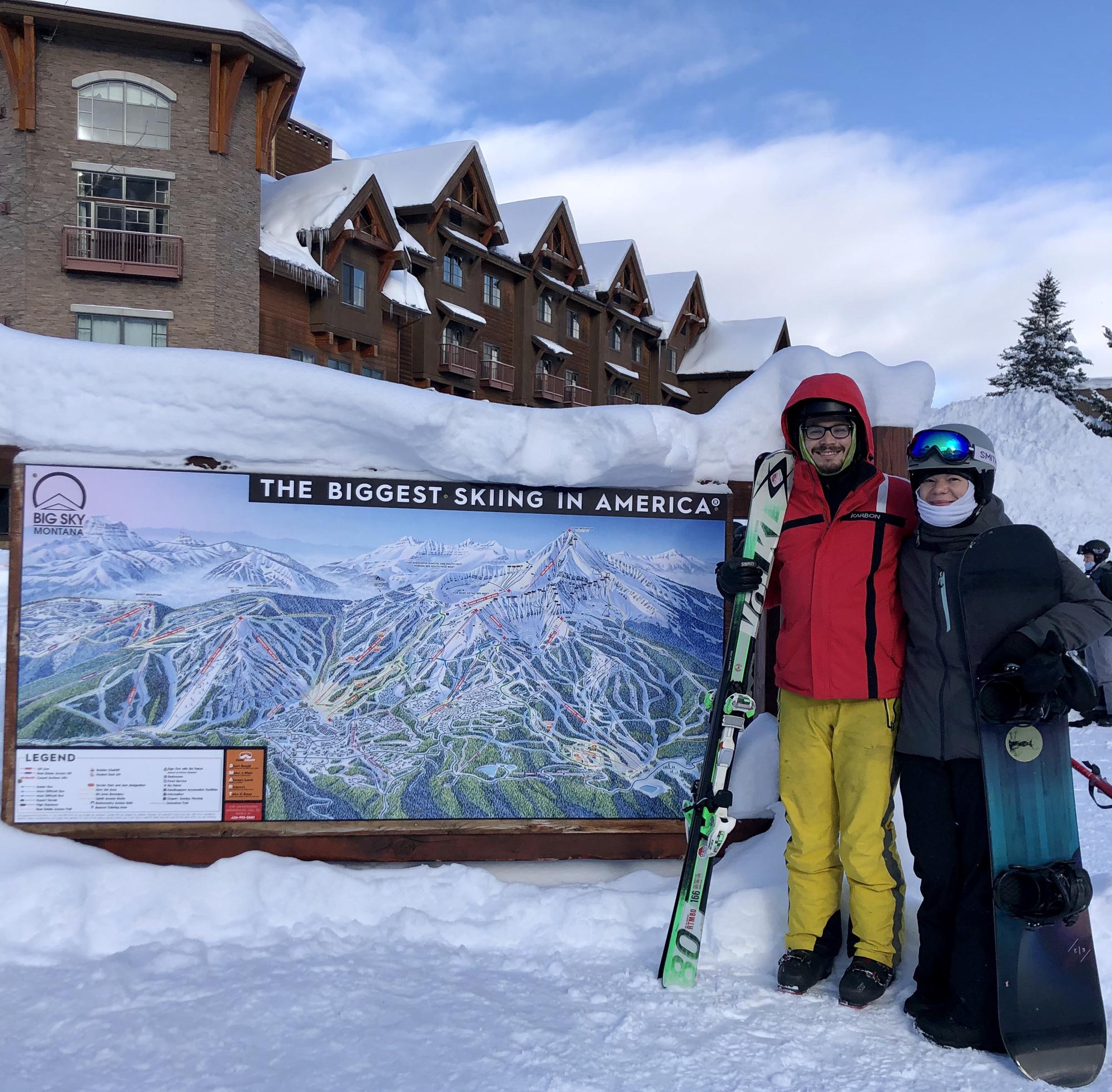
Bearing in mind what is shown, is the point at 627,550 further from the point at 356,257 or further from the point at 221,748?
the point at 356,257

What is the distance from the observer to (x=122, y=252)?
741 inches

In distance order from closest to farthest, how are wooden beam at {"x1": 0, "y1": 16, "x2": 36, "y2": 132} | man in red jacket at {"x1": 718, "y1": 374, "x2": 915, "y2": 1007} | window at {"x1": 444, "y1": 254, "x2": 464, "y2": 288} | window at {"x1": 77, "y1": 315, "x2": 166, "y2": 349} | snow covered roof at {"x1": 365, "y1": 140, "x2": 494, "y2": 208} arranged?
1. man in red jacket at {"x1": 718, "y1": 374, "x2": 915, "y2": 1007}
2. wooden beam at {"x1": 0, "y1": 16, "x2": 36, "y2": 132}
3. window at {"x1": 77, "y1": 315, "x2": 166, "y2": 349}
4. snow covered roof at {"x1": 365, "y1": 140, "x2": 494, "y2": 208}
5. window at {"x1": 444, "y1": 254, "x2": 464, "y2": 288}

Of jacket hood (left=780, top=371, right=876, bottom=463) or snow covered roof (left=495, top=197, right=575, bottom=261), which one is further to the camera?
snow covered roof (left=495, top=197, right=575, bottom=261)

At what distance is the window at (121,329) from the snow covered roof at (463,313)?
8632 mm

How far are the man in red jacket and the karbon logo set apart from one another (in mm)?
2422

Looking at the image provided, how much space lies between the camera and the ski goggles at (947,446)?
273 centimetres

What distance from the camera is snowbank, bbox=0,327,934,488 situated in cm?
346

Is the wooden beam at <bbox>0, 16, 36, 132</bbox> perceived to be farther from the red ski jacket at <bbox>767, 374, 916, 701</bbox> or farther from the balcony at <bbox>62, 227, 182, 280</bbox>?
the red ski jacket at <bbox>767, 374, 916, 701</bbox>

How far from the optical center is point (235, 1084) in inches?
91.1

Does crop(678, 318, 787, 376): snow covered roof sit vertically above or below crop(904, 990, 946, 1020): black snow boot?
above

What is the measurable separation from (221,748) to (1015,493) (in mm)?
26188

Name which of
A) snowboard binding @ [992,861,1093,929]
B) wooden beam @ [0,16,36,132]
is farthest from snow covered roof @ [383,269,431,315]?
snowboard binding @ [992,861,1093,929]

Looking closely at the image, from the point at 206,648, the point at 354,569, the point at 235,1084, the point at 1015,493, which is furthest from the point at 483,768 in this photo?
the point at 1015,493

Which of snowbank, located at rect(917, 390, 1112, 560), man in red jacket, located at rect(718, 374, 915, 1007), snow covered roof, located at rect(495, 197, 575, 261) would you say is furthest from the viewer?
snow covered roof, located at rect(495, 197, 575, 261)
